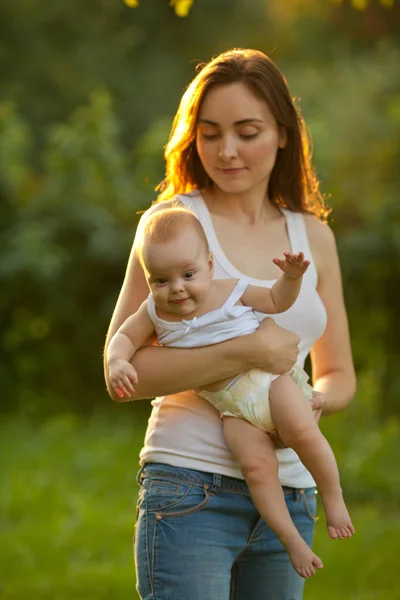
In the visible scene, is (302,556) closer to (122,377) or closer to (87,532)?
Result: (122,377)

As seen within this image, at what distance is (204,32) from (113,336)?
11.8 metres

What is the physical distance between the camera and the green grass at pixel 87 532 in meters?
5.12

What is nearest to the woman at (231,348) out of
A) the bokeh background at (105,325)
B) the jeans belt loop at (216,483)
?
the jeans belt loop at (216,483)

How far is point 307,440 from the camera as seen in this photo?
2408mm

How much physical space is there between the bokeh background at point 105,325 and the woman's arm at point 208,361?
1.26 metres

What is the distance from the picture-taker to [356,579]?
521 centimetres

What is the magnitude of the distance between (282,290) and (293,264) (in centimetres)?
8

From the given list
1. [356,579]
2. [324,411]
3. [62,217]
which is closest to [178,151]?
[324,411]

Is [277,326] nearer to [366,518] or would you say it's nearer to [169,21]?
[366,518]

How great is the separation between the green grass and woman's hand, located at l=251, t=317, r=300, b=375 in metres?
2.84

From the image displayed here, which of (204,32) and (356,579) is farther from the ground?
(204,32)

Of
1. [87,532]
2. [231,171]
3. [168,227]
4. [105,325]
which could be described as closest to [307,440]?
[168,227]

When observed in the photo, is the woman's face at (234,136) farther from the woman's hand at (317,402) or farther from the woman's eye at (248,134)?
the woman's hand at (317,402)

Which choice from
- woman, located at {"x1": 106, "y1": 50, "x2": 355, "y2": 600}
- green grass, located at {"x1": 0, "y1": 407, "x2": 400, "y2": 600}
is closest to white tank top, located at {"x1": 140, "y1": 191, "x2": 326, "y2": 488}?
woman, located at {"x1": 106, "y1": 50, "x2": 355, "y2": 600}
